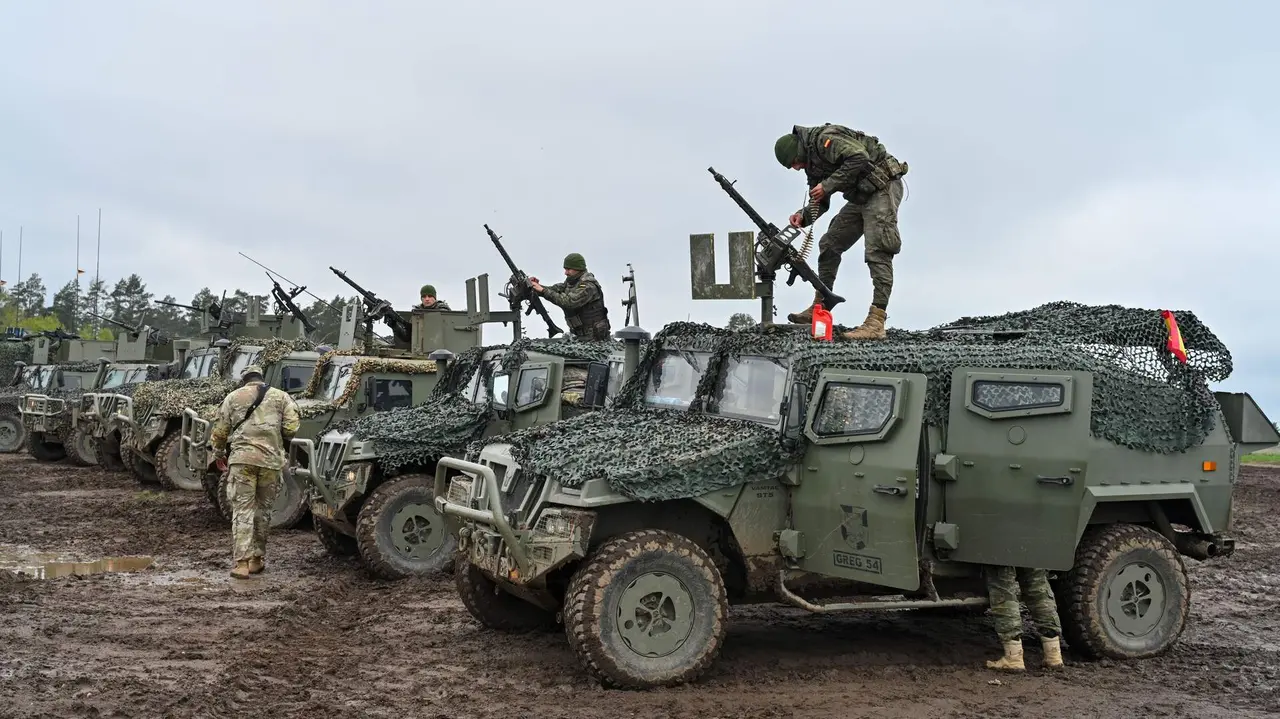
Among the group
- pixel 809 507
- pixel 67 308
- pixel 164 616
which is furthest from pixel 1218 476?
pixel 67 308

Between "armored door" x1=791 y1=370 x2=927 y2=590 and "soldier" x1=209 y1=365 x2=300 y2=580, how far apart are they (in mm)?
5015

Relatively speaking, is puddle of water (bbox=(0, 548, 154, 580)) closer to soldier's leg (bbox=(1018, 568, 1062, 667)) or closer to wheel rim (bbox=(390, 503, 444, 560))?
wheel rim (bbox=(390, 503, 444, 560))

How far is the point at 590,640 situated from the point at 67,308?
5847cm

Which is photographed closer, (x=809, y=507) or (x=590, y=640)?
(x=590, y=640)

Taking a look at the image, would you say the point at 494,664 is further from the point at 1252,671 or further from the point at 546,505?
the point at 1252,671

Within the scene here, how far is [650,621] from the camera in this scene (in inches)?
236

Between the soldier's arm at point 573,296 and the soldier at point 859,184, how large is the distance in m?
4.51

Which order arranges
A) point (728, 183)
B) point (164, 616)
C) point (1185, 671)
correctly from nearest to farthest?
point (1185, 671) < point (164, 616) < point (728, 183)

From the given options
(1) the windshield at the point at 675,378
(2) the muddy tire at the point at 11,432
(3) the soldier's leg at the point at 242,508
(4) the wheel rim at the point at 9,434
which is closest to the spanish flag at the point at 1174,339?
(1) the windshield at the point at 675,378

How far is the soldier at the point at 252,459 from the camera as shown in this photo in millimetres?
9695

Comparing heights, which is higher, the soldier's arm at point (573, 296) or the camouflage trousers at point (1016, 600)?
A: the soldier's arm at point (573, 296)

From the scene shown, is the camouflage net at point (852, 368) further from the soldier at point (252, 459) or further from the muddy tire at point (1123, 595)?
the soldier at point (252, 459)

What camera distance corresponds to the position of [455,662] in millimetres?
6605

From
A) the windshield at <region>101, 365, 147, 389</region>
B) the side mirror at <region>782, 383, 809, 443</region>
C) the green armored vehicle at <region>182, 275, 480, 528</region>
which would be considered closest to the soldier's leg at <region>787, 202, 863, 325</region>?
the side mirror at <region>782, 383, 809, 443</region>
